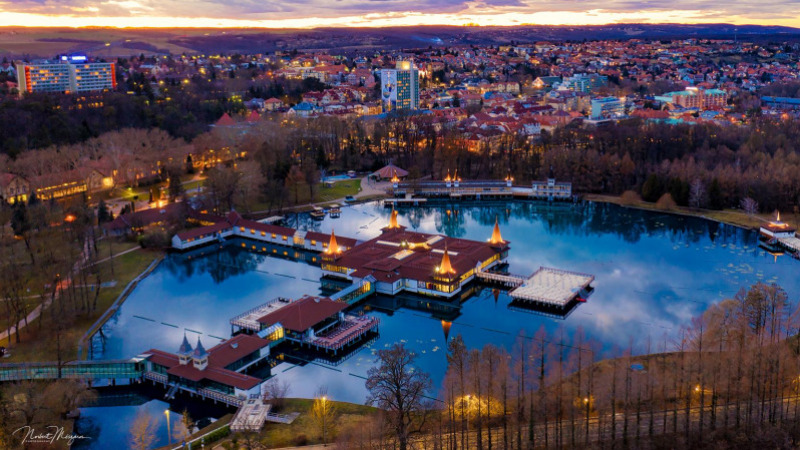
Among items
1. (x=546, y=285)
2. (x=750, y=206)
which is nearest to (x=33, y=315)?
(x=546, y=285)

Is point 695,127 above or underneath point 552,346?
above

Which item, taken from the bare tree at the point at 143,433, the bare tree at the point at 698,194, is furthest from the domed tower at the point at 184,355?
the bare tree at the point at 698,194

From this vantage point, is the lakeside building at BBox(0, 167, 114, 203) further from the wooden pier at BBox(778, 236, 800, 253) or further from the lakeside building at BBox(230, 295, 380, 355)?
the wooden pier at BBox(778, 236, 800, 253)

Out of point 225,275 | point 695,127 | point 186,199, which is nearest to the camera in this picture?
point 225,275

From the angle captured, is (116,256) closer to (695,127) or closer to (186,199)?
(186,199)

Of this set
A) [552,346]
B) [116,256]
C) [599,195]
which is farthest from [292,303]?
[599,195]

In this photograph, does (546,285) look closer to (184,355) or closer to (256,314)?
(256,314)

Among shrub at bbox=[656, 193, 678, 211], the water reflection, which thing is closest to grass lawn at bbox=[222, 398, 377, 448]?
the water reflection
